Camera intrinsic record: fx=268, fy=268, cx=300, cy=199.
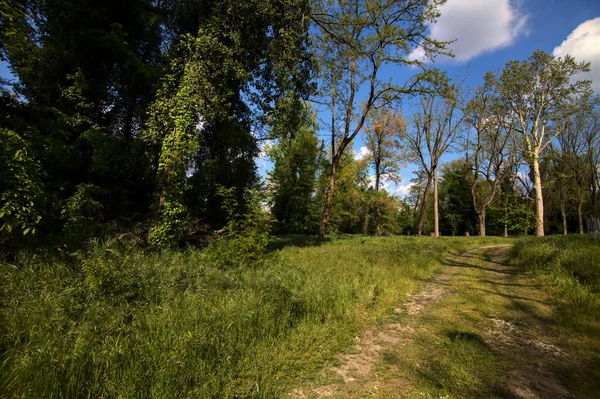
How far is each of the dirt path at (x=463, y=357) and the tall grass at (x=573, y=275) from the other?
43cm

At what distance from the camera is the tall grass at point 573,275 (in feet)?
17.3

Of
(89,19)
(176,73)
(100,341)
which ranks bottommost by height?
(100,341)

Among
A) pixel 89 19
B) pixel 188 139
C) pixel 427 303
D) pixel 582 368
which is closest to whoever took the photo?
pixel 582 368

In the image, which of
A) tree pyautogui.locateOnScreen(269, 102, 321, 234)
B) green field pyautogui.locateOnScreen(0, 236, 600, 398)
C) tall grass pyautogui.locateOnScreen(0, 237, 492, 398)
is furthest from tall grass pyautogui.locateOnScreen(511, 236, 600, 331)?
tree pyautogui.locateOnScreen(269, 102, 321, 234)

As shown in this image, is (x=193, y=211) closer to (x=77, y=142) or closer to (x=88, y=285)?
(x=77, y=142)

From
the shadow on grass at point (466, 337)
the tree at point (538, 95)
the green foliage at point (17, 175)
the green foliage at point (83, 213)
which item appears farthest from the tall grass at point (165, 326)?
the tree at point (538, 95)

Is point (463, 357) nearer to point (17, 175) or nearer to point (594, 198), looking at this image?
point (17, 175)

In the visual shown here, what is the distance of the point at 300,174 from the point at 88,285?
2875 centimetres

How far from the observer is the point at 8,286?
438cm

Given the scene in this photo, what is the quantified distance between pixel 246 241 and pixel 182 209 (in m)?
3.57

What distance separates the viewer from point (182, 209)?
33.3 ft

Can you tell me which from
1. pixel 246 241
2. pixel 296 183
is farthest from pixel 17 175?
pixel 296 183

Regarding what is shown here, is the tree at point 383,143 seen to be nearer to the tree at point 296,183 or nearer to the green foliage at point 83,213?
the tree at point 296,183

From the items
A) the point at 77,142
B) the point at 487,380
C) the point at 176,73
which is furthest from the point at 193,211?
the point at 487,380
